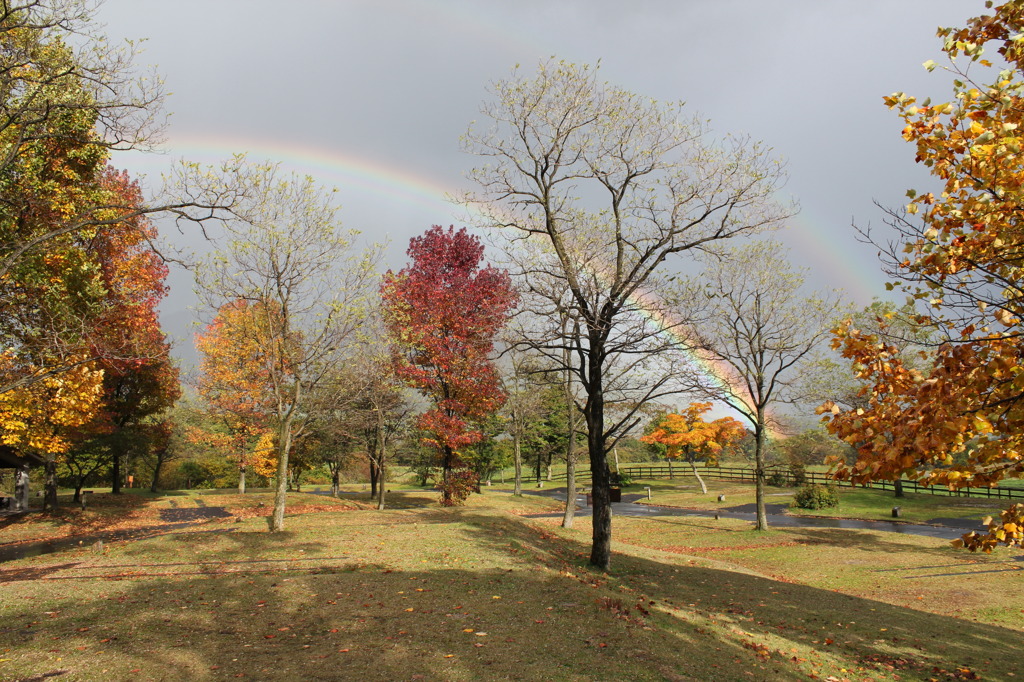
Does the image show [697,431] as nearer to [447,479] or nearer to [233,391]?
[447,479]

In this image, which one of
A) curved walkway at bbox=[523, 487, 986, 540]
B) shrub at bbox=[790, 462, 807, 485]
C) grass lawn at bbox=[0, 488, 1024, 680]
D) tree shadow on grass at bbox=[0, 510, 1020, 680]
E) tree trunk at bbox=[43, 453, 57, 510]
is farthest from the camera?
shrub at bbox=[790, 462, 807, 485]

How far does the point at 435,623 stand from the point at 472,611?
931 millimetres

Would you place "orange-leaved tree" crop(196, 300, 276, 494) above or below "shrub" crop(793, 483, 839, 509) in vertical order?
above

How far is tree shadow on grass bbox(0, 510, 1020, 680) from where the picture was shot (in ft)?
22.8

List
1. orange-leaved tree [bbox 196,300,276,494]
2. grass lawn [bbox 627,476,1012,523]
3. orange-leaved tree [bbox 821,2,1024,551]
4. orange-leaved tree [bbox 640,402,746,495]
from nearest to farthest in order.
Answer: orange-leaved tree [bbox 821,2,1024,551]
orange-leaved tree [bbox 196,300,276,494]
grass lawn [bbox 627,476,1012,523]
orange-leaved tree [bbox 640,402,746,495]

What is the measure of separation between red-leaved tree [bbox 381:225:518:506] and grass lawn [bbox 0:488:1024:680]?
8084mm

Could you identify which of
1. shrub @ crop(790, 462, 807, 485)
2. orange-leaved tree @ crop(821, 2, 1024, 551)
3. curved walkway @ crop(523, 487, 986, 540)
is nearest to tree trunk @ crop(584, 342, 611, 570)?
orange-leaved tree @ crop(821, 2, 1024, 551)

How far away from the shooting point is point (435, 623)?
8641 mm

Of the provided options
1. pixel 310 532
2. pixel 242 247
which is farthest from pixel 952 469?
pixel 242 247

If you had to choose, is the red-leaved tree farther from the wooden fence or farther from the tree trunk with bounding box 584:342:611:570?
the wooden fence

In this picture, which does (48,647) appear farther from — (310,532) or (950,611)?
(950,611)

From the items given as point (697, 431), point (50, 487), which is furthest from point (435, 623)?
point (697, 431)

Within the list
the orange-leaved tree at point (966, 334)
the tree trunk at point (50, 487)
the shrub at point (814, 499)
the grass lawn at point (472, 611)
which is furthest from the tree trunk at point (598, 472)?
the shrub at point (814, 499)

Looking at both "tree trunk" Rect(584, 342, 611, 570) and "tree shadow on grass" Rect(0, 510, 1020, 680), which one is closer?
"tree shadow on grass" Rect(0, 510, 1020, 680)
